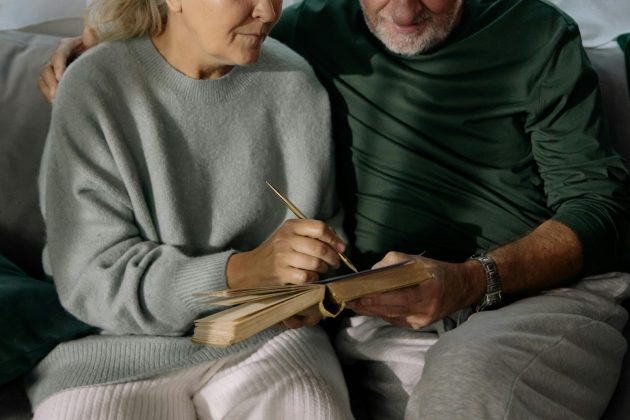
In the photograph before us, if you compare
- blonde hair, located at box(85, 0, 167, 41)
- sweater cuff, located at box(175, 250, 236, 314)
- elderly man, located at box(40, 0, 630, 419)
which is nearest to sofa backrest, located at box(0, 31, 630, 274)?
elderly man, located at box(40, 0, 630, 419)

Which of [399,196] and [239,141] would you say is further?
[399,196]

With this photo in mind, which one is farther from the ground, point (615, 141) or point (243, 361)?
point (615, 141)

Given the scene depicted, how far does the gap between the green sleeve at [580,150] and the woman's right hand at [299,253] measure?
535mm

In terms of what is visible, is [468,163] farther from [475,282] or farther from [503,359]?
[503,359]

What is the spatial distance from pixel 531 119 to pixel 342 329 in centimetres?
57

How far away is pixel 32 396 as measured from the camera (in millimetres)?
1525

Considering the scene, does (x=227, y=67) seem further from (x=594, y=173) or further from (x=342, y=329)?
(x=594, y=173)

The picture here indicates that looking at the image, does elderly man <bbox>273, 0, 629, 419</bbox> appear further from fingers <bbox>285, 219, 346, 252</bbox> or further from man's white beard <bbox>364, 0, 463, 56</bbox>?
fingers <bbox>285, 219, 346, 252</bbox>

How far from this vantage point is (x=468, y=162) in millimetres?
1782

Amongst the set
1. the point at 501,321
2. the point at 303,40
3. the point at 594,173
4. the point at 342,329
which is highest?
the point at 303,40

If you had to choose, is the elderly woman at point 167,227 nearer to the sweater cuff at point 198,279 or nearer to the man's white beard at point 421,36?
the sweater cuff at point 198,279

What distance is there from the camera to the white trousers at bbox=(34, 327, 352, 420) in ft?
4.51

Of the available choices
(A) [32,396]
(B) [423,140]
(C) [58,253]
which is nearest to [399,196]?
(B) [423,140]

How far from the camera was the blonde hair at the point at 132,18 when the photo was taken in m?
1.57
